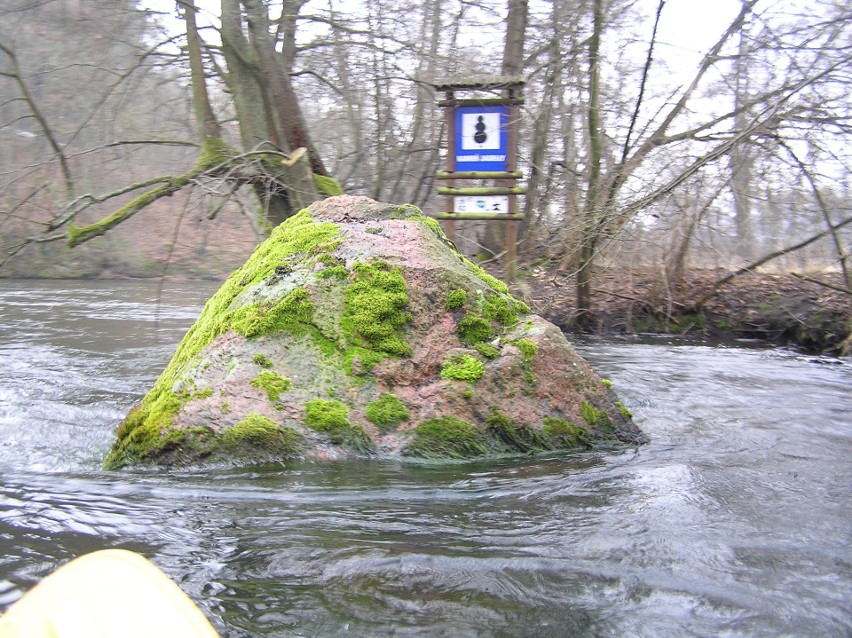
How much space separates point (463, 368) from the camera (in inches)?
189

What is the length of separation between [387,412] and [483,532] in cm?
129

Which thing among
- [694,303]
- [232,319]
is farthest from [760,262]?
[232,319]

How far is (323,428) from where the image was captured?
14.9 ft

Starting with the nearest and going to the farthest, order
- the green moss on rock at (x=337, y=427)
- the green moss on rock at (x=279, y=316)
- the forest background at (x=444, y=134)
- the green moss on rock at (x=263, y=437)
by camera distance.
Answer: the green moss on rock at (x=263, y=437) → the green moss on rock at (x=337, y=427) → the green moss on rock at (x=279, y=316) → the forest background at (x=444, y=134)

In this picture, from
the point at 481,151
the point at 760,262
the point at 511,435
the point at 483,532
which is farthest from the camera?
the point at 760,262

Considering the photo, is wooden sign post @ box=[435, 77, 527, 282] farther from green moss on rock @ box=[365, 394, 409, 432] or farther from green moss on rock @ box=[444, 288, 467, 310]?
green moss on rock @ box=[365, 394, 409, 432]

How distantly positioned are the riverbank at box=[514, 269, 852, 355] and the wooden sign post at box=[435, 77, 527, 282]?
4.91ft

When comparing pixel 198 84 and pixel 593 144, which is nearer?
pixel 593 144

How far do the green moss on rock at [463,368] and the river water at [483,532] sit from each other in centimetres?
61

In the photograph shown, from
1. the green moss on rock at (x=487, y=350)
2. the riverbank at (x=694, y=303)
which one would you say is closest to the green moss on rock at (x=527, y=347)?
the green moss on rock at (x=487, y=350)

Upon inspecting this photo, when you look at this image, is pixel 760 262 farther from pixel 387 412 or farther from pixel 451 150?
pixel 387 412

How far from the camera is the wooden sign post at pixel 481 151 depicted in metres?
9.16

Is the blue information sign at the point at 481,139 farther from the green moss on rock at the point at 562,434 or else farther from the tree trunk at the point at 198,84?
the green moss on rock at the point at 562,434

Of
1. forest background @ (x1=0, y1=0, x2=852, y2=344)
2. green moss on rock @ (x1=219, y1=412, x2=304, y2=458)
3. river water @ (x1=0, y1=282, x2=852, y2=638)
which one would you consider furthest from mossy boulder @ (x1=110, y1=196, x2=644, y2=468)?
forest background @ (x1=0, y1=0, x2=852, y2=344)
